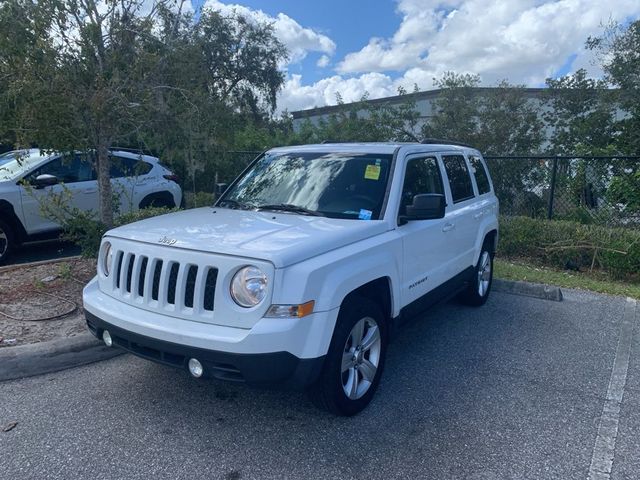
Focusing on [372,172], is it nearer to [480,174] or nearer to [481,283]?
[480,174]

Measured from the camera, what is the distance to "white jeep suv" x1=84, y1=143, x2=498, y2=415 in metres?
2.96

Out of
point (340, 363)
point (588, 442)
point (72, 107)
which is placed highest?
point (72, 107)

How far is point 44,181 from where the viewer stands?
7227mm

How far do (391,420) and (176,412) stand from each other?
1.49m

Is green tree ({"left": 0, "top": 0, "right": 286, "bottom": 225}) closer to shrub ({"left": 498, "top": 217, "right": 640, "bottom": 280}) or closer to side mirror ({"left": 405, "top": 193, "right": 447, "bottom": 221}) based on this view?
side mirror ({"left": 405, "top": 193, "right": 447, "bottom": 221})

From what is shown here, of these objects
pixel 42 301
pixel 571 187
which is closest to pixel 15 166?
pixel 42 301

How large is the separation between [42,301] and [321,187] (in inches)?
126

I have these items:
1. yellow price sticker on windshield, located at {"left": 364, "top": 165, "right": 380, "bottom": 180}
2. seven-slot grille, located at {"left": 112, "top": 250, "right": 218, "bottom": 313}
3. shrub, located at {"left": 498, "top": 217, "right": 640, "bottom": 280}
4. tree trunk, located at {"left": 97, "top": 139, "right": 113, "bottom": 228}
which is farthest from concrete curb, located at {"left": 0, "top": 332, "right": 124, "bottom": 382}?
shrub, located at {"left": 498, "top": 217, "right": 640, "bottom": 280}

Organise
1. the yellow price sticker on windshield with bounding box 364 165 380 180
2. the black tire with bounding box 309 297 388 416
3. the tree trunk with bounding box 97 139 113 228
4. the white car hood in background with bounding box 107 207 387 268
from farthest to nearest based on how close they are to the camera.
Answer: the tree trunk with bounding box 97 139 113 228 → the yellow price sticker on windshield with bounding box 364 165 380 180 → the black tire with bounding box 309 297 388 416 → the white car hood in background with bounding box 107 207 387 268

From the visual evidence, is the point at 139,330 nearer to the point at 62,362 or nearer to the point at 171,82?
the point at 62,362

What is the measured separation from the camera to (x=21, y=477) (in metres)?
2.87

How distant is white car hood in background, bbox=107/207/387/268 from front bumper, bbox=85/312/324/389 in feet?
1.83

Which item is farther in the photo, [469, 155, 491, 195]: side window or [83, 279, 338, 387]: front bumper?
[469, 155, 491, 195]: side window

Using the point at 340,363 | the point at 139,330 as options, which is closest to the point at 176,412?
the point at 139,330
